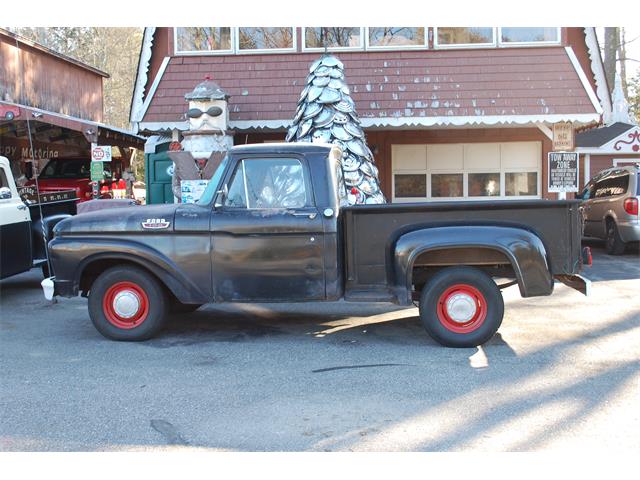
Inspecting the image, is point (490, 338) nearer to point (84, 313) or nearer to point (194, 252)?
point (194, 252)

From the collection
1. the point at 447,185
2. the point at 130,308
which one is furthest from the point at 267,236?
the point at 447,185

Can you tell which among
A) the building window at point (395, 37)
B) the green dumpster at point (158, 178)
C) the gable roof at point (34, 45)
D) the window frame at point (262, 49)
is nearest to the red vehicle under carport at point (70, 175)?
the green dumpster at point (158, 178)

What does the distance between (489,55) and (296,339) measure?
8930 millimetres

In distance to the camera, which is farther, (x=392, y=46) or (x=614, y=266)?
(x=392, y=46)

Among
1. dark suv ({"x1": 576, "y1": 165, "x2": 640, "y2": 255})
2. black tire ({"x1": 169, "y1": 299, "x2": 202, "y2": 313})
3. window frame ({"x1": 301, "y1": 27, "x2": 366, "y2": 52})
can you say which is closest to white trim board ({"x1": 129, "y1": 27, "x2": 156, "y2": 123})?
window frame ({"x1": 301, "y1": 27, "x2": 366, "y2": 52})

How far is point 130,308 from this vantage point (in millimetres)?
6281

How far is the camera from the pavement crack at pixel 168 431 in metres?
3.89

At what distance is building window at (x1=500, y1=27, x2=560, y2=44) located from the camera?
42.4 feet

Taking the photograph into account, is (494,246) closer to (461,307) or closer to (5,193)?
(461,307)

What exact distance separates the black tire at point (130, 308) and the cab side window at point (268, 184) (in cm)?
116

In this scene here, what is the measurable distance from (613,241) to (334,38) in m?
7.06

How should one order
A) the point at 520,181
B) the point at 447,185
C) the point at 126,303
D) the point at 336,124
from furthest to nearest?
the point at 447,185, the point at 520,181, the point at 336,124, the point at 126,303

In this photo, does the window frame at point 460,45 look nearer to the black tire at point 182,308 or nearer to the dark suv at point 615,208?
the dark suv at point 615,208

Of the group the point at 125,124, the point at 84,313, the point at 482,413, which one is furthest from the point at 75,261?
the point at 125,124
